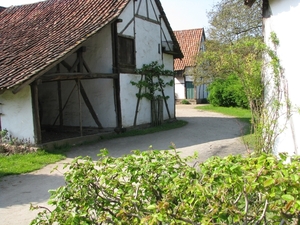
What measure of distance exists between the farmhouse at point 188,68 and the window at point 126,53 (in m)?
16.7

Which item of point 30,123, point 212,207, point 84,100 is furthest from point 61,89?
point 212,207

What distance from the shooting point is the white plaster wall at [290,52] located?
647 cm

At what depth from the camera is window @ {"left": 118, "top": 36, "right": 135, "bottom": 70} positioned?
46.4ft

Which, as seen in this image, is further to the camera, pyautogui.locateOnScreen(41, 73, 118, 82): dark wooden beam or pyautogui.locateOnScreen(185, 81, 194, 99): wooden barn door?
pyautogui.locateOnScreen(185, 81, 194, 99): wooden barn door

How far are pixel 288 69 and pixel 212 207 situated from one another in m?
5.09

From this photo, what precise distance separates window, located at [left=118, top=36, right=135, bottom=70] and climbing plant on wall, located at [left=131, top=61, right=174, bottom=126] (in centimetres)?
55

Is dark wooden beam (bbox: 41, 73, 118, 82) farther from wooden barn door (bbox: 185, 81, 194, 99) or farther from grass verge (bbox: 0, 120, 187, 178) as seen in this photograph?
wooden barn door (bbox: 185, 81, 194, 99)

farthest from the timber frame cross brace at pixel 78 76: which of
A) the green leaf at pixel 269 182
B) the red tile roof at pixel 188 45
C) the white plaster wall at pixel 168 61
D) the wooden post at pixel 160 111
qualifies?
the red tile roof at pixel 188 45

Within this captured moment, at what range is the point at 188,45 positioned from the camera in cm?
3378

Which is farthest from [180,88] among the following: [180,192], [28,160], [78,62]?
[180,192]

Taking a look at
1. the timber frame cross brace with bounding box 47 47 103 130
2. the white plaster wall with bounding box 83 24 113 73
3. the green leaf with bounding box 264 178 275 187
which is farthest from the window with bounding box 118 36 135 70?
the green leaf with bounding box 264 178 275 187

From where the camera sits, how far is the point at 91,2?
1498cm

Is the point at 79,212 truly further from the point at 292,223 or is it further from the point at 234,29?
the point at 234,29

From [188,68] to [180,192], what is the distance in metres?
29.6
